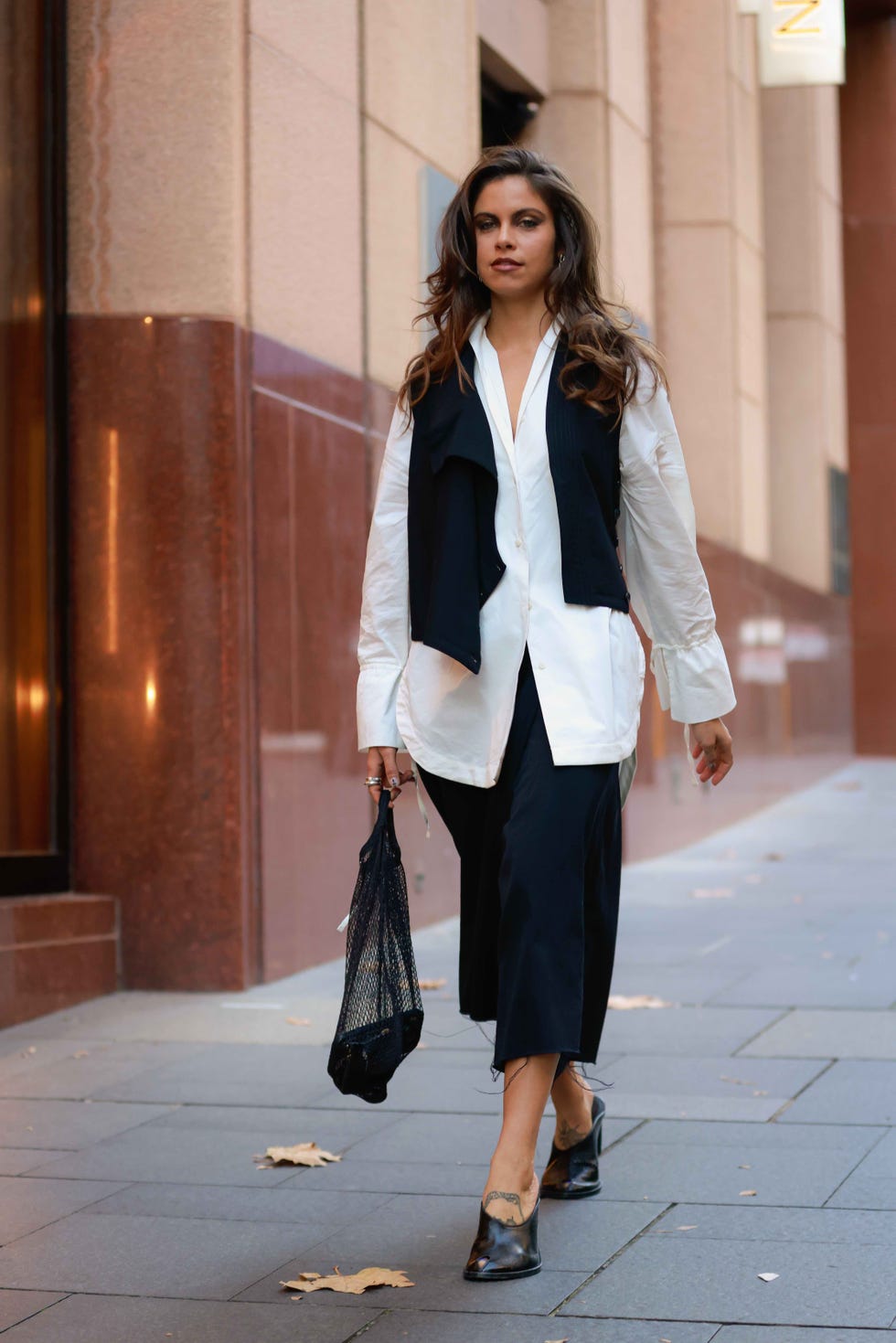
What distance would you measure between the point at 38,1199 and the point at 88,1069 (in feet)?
4.64

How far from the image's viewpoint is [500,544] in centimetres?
360

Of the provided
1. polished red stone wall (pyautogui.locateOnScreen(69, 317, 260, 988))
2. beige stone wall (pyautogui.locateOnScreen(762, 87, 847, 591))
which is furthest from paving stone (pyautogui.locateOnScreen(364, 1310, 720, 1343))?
beige stone wall (pyautogui.locateOnScreen(762, 87, 847, 591))

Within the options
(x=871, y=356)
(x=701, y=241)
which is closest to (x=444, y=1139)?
(x=701, y=241)

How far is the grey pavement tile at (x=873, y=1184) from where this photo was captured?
3768 millimetres

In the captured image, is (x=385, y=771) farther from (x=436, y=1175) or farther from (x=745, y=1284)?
(x=745, y=1284)

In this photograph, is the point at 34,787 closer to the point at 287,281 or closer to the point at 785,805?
the point at 287,281

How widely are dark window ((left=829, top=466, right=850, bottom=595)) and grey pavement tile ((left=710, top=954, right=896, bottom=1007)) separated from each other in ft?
44.6

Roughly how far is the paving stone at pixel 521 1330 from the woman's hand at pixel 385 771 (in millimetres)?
1014

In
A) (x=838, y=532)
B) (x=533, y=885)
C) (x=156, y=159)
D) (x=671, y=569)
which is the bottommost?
(x=533, y=885)

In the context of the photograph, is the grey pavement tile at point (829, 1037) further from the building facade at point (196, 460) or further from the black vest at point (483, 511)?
the black vest at point (483, 511)

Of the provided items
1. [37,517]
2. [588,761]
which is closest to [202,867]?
Result: [37,517]

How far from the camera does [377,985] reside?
3561 millimetres

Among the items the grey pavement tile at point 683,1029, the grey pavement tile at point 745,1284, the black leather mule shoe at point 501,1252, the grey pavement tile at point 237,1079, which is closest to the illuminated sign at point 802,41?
the grey pavement tile at point 683,1029

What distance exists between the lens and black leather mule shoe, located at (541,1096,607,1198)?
153 inches
